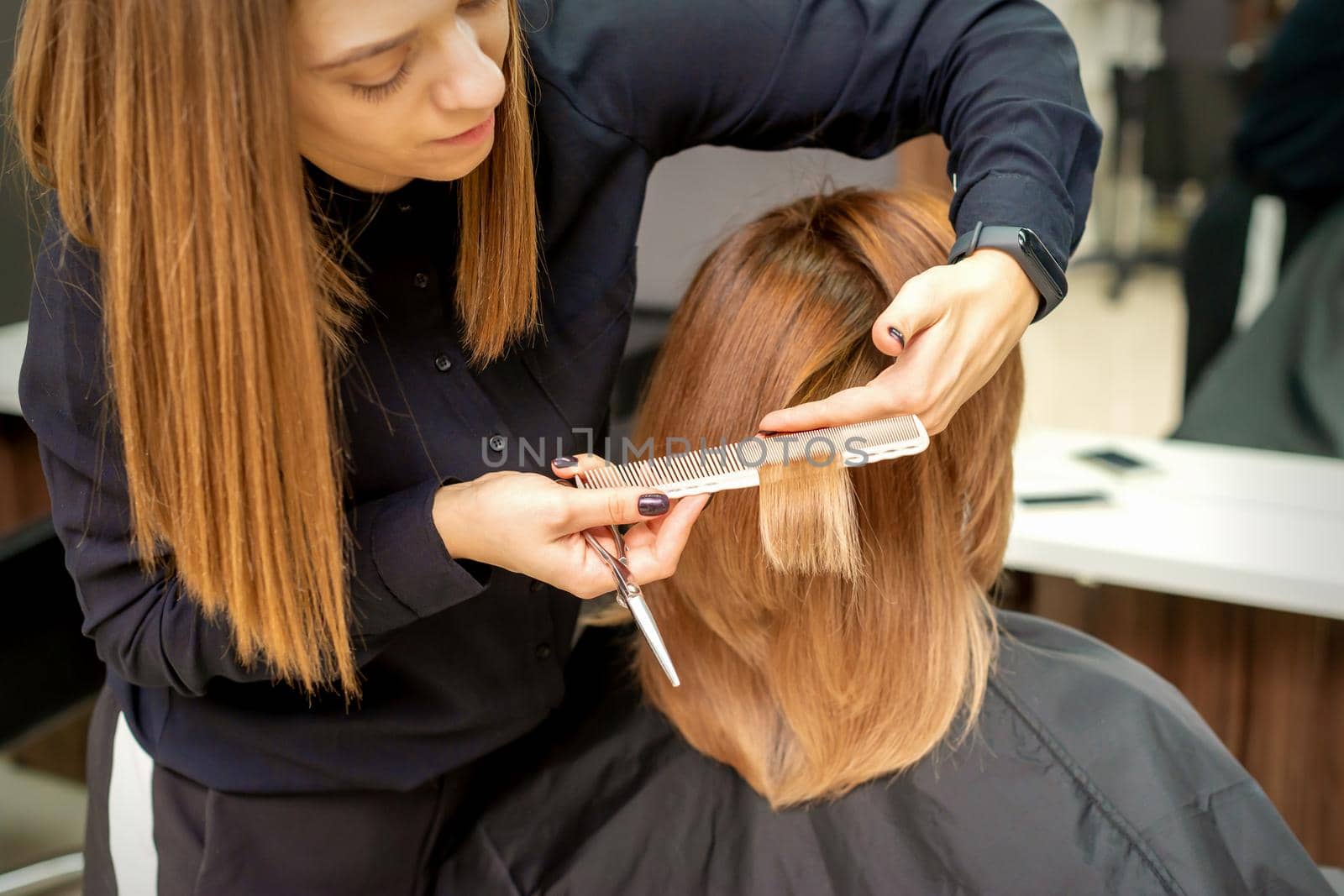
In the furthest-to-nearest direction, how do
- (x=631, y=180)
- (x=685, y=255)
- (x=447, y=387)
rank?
(x=685, y=255)
(x=631, y=180)
(x=447, y=387)

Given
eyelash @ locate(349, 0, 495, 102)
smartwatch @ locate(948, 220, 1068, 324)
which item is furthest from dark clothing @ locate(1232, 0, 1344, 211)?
eyelash @ locate(349, 0, 495, 102)

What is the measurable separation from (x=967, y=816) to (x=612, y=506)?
0.52 meters

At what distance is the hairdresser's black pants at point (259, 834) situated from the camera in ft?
3.55

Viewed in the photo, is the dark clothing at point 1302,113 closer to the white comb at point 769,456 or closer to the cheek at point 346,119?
the white comb at point 769,456

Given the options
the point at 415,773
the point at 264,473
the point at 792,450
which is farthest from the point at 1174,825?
the point at 264,473

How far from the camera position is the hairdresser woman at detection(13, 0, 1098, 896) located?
0.73 m

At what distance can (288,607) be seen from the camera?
0.86 m

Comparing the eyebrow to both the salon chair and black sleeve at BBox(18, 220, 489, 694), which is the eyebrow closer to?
black sleeve at BBox(18, 220, 489, 694)

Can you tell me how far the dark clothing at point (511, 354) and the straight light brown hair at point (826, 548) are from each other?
0.32 ft

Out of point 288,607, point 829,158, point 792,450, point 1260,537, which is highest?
point 829,158

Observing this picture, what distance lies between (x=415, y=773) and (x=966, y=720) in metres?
0.54

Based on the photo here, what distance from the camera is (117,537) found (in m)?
0.89

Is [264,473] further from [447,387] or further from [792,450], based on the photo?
[792,450]

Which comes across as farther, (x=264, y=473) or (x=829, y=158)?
(x=829, y=158)
